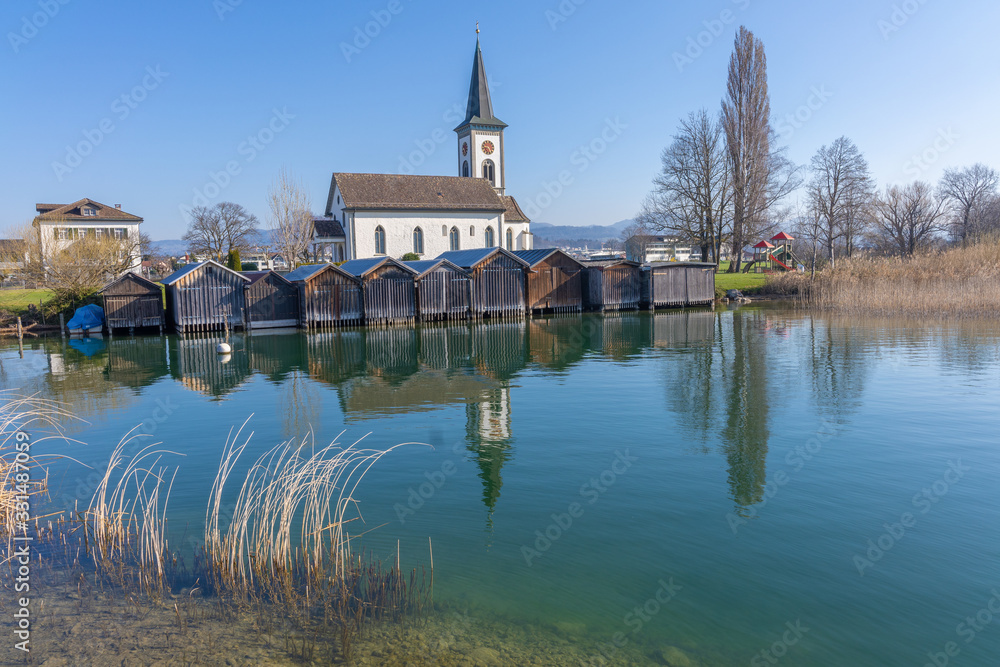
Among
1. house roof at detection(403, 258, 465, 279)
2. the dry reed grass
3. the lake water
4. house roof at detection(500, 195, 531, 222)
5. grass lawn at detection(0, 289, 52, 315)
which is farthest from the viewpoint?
house roof at detection(500, 195, 531, 222)

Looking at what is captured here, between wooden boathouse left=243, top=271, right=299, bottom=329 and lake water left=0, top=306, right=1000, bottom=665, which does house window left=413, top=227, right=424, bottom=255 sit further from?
lake water left=0, top=306, right=1000, bottom=665

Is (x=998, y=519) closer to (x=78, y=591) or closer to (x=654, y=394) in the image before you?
(x=654, y=394)

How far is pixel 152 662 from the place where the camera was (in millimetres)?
5535

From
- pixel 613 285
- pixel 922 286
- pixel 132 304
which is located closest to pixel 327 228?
pixel 132 304

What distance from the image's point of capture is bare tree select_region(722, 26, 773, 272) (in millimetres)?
50531

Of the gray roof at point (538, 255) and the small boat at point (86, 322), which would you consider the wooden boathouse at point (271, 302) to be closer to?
the small boat at point (86, 322)

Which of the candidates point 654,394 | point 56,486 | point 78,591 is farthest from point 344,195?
point 78,591

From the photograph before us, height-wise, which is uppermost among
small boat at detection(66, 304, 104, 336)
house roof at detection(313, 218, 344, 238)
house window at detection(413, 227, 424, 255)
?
house roof at detection(313, 218, 344, 238)

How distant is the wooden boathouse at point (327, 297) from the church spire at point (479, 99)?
33882 mm

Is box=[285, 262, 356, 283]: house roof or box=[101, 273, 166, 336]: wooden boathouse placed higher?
box=[285, 262, 356, 283]: house roof

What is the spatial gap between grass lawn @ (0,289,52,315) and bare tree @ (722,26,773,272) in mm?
44626

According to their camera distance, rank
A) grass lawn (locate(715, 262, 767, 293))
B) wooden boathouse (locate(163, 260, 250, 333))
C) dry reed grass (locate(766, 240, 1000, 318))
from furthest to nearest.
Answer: grass lawn (locate(715, 262, 767, 293)), wooden boathouse (locate(163, 260, 250, 333)), dry reed grass (locate(766, 240, 1000, 318))

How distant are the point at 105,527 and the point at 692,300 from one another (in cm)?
3630

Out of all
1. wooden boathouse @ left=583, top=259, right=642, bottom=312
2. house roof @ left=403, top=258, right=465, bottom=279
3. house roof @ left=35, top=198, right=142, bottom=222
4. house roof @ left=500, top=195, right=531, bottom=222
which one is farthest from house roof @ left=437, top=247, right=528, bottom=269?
house roof @ left=35, top=198, right=142, bottom=222
